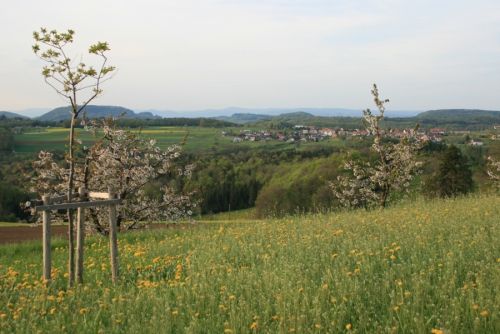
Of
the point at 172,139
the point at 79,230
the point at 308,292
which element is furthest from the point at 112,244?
the point at 172,139

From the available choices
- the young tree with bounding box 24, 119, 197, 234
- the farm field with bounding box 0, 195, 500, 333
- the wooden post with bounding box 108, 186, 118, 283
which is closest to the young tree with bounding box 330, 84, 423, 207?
the young tree with bounding box 24, 119, 197, 234

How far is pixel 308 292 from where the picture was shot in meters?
4.84

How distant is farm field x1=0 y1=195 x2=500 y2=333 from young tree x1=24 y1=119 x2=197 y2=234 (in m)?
6.63

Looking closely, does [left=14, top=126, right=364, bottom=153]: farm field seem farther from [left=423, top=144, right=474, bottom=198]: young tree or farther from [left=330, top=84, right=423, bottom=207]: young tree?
[left=330, top=84, right=423, bottom=207]: young tree

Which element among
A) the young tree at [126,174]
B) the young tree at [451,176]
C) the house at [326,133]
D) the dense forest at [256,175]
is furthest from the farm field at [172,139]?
the young tree at [126,174]

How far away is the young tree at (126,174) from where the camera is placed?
45.1 ft

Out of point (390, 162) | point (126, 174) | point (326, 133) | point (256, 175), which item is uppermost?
point (326, 133)

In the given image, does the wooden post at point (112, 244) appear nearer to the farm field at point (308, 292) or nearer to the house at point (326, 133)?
the farm field at point (308, 292)

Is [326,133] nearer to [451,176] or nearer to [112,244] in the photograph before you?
[451,176]

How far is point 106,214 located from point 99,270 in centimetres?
791

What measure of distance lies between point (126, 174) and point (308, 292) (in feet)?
35.6

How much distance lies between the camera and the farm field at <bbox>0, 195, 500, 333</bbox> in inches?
161

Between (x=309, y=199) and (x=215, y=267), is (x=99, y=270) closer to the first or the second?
(x=215, y=267)

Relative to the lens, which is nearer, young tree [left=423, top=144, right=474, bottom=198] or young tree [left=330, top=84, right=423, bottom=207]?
young tree [left=330, top=84, right=423, bottom=207]
